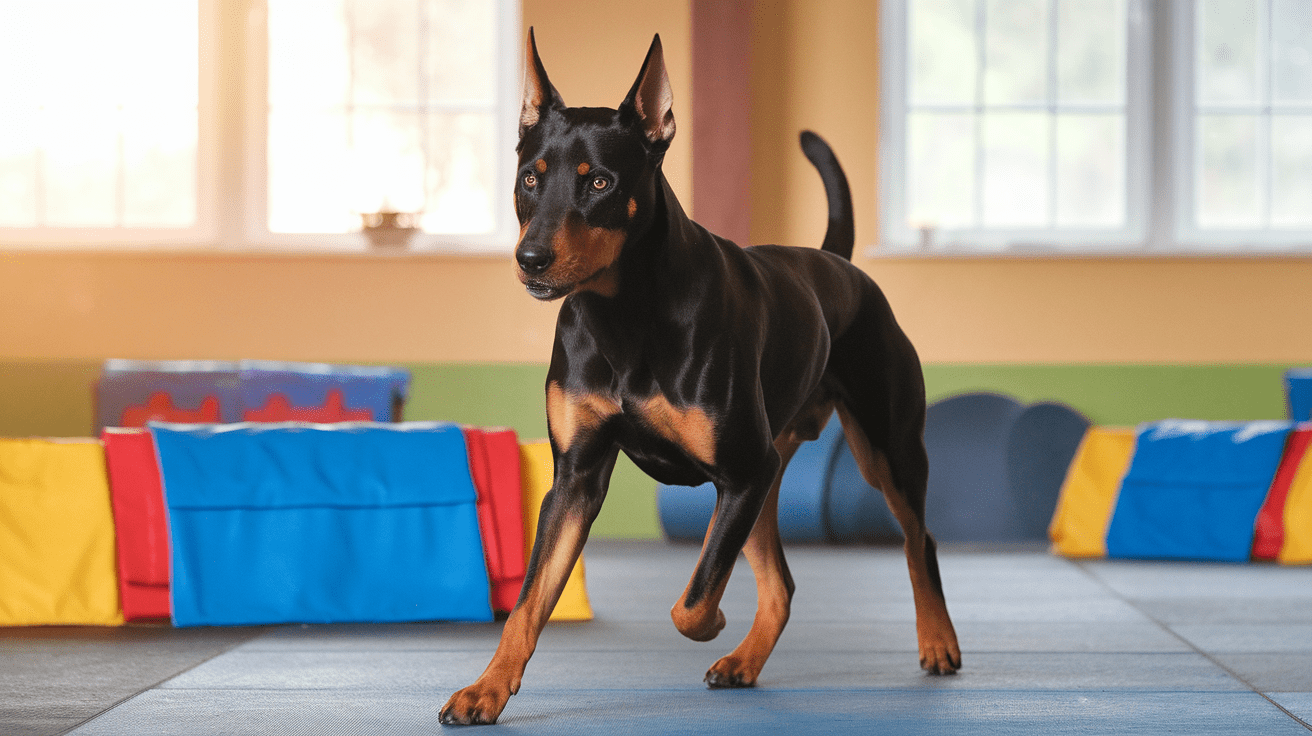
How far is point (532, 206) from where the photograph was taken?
1949 millimetres

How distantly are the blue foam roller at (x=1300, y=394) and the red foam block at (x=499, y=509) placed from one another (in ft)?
13.8

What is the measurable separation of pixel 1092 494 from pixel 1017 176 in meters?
1.91

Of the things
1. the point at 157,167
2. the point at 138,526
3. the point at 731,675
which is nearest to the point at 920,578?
the point at 731,675

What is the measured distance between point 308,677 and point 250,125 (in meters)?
4.32

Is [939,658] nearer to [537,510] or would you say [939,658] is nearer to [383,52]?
[537,510]

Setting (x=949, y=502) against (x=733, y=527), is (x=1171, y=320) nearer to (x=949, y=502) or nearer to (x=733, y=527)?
(x=949, y=502)

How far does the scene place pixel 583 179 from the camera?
1922 millimetres

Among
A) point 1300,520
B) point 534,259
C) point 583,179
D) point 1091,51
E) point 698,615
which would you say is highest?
point 1091,51

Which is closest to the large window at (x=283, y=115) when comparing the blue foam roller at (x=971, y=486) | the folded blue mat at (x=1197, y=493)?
the blue foam roller at (x=971, y=486)

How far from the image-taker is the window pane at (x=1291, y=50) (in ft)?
20.4

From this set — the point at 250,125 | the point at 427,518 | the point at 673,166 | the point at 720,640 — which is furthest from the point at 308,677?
the point at 250,125

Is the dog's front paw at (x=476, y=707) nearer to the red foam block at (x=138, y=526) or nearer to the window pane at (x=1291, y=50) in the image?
the red foam block at (x=138, y=526)

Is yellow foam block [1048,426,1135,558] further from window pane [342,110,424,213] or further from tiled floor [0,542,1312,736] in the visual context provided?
window pane [342,110,424,213]

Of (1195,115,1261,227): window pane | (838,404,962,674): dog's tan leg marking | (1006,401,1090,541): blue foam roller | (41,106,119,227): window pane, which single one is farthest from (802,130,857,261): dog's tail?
(41,106,119,227): window pane
